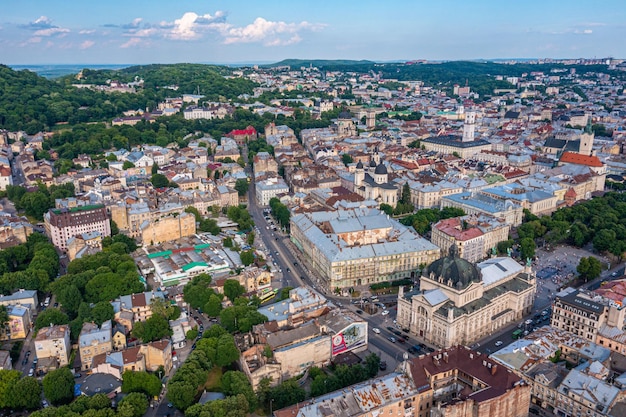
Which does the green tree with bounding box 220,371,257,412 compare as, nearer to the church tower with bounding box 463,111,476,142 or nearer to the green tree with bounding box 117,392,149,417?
the green tree with bounding box 117,392,149,417

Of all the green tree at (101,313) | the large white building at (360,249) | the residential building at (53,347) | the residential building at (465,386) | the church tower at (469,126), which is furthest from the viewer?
the church tower at (469,126)

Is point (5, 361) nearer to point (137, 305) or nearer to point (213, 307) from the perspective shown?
point (137, 305)

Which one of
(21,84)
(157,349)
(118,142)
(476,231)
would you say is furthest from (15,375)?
(21,84)

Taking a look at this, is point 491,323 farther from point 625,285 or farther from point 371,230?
point 371,230

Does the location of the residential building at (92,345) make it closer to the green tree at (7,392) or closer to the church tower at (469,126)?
the green tree at (7,392)

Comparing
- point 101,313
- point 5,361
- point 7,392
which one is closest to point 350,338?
point 101,313

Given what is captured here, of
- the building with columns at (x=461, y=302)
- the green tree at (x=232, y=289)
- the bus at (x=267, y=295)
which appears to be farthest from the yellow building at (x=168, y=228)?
the building with columns at (x=461, y=302)
